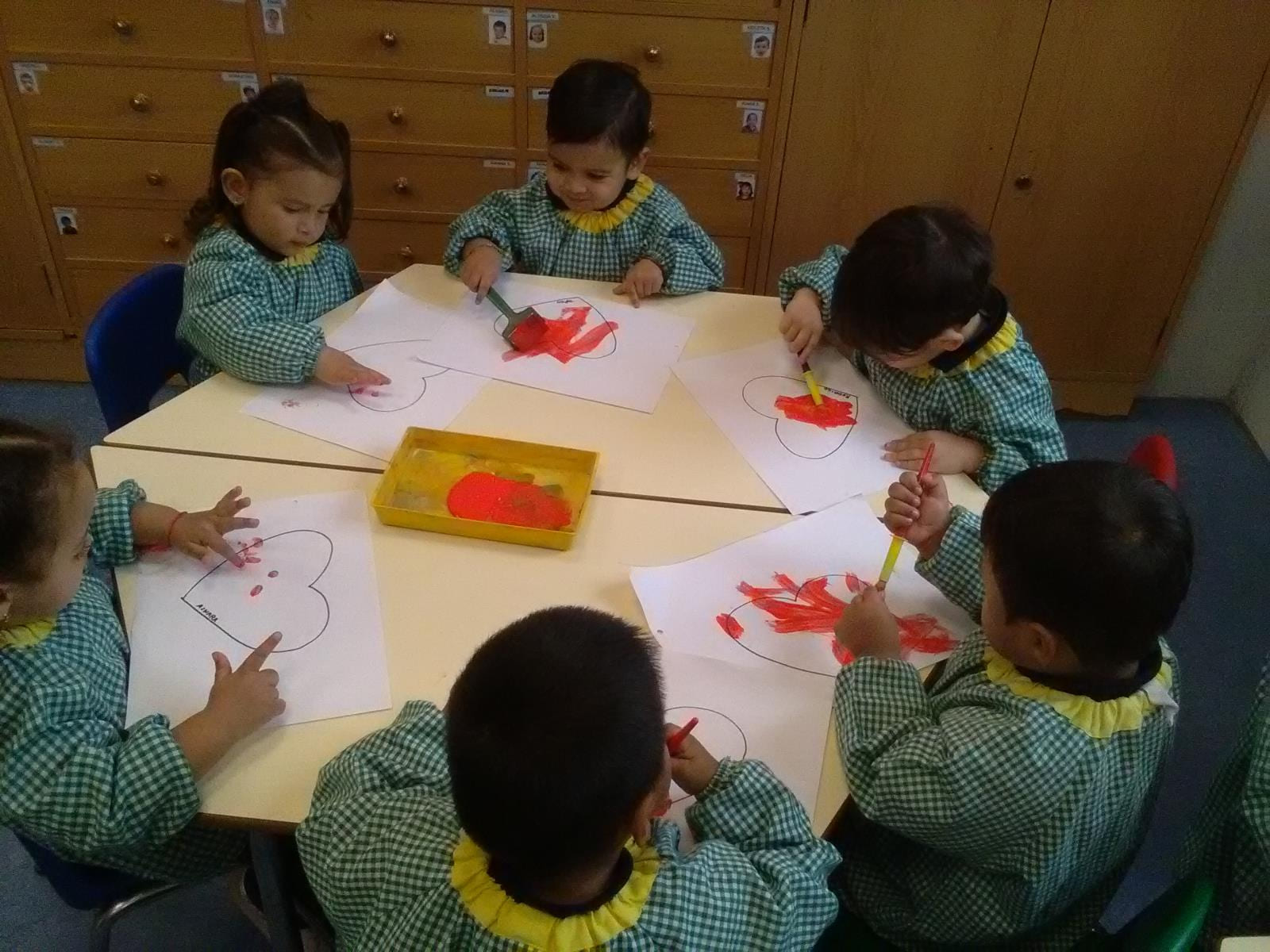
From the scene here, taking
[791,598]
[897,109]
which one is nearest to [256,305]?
[791,598]

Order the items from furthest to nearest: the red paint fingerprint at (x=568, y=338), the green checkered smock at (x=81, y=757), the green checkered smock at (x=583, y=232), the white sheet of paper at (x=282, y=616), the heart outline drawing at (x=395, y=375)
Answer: the green checkered smock at (x=583, y=232), the red paint fingerprint at (x=568, y=338), the heart outline drawing at (x=395, y=375), the white sheet of paper at (x=282, y=616), the green checkered smock at (x=81, y=757)

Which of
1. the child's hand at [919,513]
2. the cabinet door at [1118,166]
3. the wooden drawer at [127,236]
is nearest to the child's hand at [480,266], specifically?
the child's hand at [919,513]

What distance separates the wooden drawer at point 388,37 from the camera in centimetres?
235

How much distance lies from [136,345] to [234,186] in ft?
1.00

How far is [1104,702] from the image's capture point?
1.03 meters

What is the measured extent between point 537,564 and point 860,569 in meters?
0.40

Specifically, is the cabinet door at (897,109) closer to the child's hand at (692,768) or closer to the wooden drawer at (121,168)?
the wooden drawer at (121,168)

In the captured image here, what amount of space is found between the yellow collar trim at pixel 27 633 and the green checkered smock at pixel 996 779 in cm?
82

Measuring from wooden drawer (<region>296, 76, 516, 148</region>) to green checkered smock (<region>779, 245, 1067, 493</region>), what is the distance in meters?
1.41

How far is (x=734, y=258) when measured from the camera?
8.96ft

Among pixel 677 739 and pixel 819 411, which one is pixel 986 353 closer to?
pixel 819 411

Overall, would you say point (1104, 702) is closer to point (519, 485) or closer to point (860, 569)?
point (860, 569)

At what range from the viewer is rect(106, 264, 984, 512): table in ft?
4.53

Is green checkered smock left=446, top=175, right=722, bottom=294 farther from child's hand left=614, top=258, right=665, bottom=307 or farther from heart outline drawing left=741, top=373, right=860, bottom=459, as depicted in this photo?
heart outline drawing left=741, top=373, right=860, bottom=459
